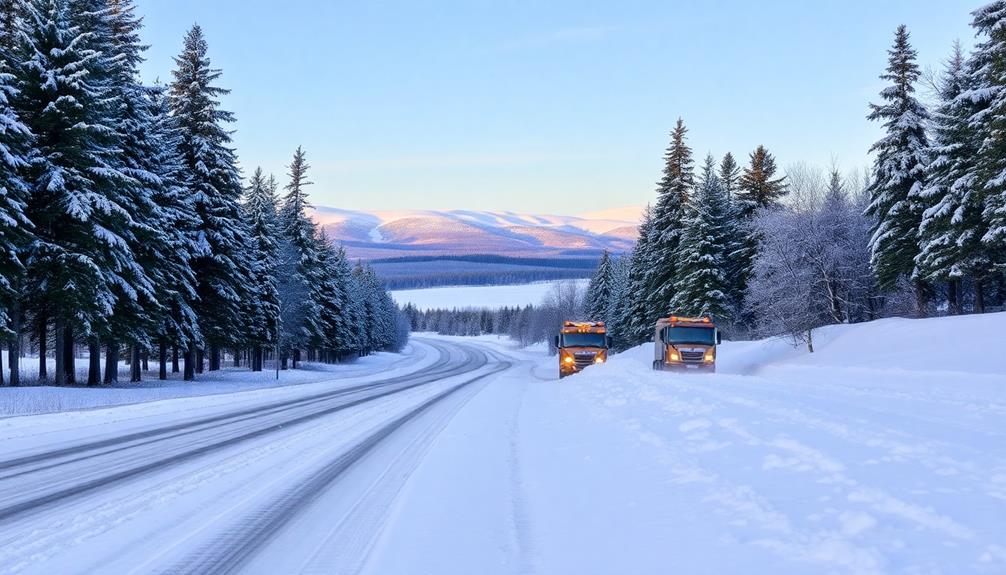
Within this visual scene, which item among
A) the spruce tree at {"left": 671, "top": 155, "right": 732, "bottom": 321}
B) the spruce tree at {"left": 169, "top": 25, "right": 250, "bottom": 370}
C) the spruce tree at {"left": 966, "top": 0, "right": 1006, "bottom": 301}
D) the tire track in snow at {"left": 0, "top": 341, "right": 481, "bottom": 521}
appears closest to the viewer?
the tire track in snow at {"left": 0, "top": 341, "right": 481, "bottom": 521}

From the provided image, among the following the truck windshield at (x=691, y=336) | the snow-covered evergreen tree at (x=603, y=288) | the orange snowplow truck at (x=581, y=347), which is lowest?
the orange snowplow truck at (x=581, y=347)

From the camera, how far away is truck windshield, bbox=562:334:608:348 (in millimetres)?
33594

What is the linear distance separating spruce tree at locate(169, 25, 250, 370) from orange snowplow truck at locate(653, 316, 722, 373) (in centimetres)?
2123

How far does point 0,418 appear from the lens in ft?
45.9

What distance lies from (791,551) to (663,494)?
2052mm

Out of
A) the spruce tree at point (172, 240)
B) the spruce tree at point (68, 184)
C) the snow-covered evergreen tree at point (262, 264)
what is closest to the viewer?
the spruce tree at point (68, 184)

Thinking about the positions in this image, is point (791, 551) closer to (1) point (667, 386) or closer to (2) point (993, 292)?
(1) point (667, 386)

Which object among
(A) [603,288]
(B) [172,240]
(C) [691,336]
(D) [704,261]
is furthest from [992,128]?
(A) [603,288]

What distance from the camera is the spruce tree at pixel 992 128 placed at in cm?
2612

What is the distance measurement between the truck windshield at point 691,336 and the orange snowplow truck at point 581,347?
549 cm

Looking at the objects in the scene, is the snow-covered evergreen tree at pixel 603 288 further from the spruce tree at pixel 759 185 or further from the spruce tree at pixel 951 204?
the spruce tree at pixel 951 204

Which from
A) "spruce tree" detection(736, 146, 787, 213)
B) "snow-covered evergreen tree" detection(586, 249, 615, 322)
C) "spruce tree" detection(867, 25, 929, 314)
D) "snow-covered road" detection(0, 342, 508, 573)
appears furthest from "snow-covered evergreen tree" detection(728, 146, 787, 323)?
"snow-covered road" detection(0, 342, 508, 573)

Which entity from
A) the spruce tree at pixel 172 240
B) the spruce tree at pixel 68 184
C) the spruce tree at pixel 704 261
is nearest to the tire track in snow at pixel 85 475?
the spruce tree at pixel 68 184

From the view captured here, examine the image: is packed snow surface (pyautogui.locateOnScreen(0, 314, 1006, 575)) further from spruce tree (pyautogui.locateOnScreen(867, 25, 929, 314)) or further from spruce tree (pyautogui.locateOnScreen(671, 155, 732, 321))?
spruce tree (pyautogui.locateOnScreen(671, 155, 732, 321))
